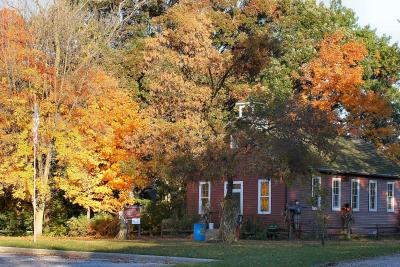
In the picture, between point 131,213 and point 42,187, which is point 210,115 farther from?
point 42,187

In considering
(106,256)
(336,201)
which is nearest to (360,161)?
(336,201)

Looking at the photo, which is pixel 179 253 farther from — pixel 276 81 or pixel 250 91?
pixel 276 81

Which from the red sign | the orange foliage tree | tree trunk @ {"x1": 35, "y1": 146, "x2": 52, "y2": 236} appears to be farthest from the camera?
the orange foliage tree

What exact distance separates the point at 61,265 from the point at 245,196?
1817 cm

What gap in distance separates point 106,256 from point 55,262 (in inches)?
82.2

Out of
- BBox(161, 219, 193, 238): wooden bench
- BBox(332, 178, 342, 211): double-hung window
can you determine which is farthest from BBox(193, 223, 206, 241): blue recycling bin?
BBox(332, 178, 342, 211): double-hung window

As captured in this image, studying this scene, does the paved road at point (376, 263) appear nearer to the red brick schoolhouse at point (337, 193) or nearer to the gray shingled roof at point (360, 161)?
the red brick schoolhouse at point (337, 193)

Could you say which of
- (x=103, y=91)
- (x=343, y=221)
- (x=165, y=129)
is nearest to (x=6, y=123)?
(x=103, y=91)

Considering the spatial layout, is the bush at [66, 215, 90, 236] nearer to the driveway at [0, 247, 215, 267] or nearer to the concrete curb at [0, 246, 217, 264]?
the concrete curb at [0, 246, 217, 264]

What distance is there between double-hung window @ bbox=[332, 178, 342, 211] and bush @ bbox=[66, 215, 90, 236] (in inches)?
535

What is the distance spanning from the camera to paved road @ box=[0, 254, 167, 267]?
20812mm

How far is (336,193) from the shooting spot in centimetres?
3859

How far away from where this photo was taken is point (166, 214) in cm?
4062

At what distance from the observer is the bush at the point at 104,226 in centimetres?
3703
